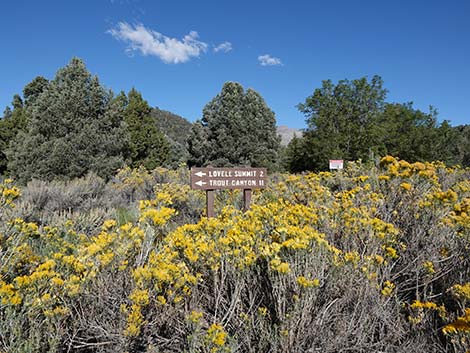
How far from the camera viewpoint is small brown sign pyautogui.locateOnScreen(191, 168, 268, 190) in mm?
5172

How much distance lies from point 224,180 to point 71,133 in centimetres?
1223

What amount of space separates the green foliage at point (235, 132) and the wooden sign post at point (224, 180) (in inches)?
688

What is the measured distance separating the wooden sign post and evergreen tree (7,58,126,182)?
1101 cm

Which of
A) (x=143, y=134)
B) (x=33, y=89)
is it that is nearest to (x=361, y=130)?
(x=143, y=134)

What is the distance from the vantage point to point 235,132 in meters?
23.4

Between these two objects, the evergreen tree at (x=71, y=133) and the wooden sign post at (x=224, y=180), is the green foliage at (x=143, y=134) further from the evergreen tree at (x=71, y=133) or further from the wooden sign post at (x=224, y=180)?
the wooden sign post at (x=224, y=180)

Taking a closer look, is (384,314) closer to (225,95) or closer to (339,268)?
(339,268)

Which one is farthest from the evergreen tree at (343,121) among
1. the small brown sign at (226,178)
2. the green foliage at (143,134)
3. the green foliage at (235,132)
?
the small brown sign at (226,178)

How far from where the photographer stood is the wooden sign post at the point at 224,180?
5.16 metres

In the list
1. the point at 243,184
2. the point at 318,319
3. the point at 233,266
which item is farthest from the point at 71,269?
the point at 243,184

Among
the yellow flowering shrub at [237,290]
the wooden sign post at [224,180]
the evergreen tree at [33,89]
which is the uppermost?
the evergreen tree at [33,89]

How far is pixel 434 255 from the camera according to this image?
2750 millimetres

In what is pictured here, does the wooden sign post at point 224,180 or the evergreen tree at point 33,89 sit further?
the evergreen tree at point 33,89

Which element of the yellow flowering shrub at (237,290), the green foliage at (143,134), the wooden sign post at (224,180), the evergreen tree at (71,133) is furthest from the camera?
the green foliage at (143,134)
